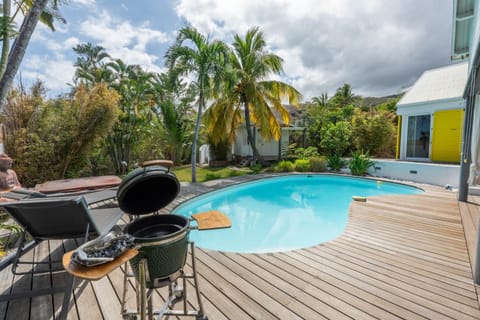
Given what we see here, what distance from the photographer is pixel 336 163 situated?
1045cm

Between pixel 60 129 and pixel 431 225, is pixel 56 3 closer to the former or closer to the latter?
pixel 60 129

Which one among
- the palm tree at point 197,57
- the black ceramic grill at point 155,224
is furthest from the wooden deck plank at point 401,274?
the palm tree at point 197,57

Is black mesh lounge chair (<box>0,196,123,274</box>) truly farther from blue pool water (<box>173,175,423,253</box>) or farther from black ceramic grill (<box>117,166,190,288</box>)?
blue pool water (<box>173,175,423,253</box>)

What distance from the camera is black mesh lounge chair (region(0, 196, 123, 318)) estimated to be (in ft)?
6.44

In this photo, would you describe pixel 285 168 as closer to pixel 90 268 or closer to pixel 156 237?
pixel 156 237

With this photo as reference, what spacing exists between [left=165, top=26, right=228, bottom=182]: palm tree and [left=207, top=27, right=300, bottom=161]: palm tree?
101 inches

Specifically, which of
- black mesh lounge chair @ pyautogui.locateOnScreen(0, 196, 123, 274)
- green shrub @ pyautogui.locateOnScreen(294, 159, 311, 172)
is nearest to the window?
green shrub @ pyautogui.locateOnScreen(294, 159, 311, 172)

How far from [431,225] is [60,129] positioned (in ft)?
32.3

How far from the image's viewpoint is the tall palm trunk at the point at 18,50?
310 cm

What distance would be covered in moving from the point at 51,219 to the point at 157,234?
4.46 ft

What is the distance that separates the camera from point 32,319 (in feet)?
6.02

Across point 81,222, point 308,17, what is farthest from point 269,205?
point 308,17

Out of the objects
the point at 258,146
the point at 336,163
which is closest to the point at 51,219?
the point at 336,163

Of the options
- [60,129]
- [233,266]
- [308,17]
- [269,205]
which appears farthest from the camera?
[308,17]
